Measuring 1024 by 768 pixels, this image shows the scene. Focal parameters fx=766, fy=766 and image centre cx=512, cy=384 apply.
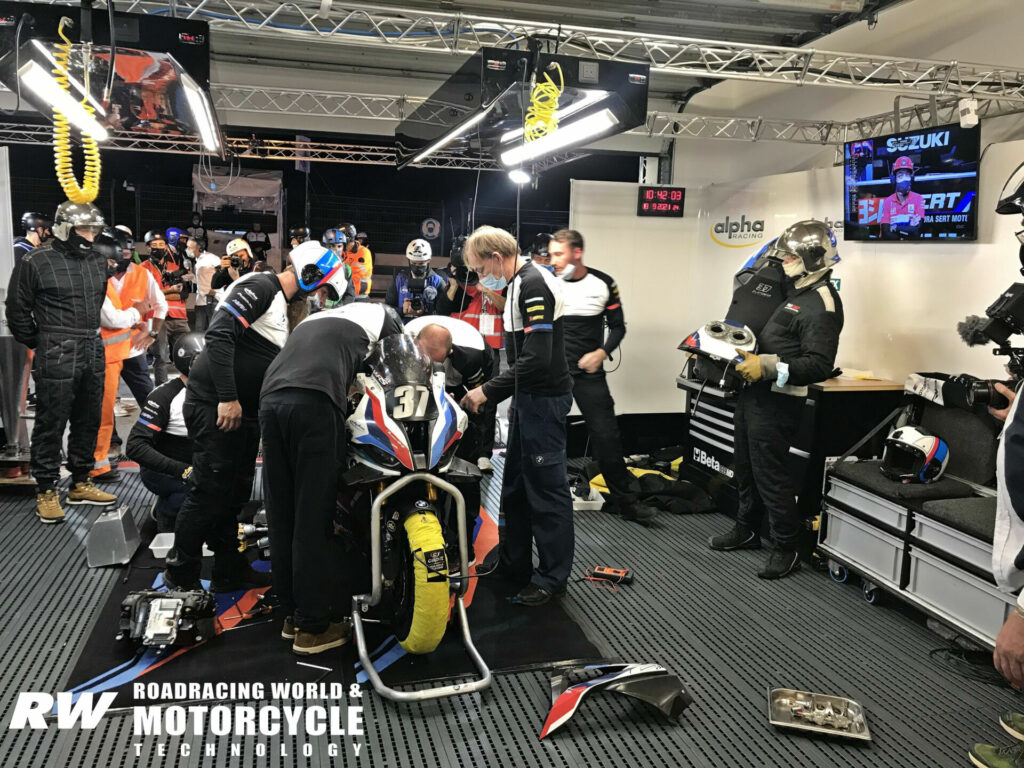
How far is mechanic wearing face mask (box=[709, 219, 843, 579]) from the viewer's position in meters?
4.07

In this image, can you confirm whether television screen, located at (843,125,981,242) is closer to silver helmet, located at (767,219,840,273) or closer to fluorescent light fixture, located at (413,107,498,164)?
silver helmet, located at (767,219,840,273)

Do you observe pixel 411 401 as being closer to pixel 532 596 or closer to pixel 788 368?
pixel 532 596

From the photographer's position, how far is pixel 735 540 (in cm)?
454

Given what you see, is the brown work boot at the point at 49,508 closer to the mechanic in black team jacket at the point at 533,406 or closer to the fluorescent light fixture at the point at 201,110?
the fluorescent light fixture at the point at 201,110

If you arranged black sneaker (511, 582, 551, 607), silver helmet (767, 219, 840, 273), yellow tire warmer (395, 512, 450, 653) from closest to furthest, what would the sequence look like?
yellow tire warmer (395, 512, 450, 653), black sneaker (511, 582, 551, 607), silver helmet (767, 219, 840, 273)

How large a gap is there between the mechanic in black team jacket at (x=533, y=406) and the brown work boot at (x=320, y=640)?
0.87 m

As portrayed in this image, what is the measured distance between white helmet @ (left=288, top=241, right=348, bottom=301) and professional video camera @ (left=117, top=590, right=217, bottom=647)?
4.59ft

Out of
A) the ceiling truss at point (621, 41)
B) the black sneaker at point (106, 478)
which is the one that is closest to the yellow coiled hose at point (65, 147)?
the ceiling truss at point (621, 41)

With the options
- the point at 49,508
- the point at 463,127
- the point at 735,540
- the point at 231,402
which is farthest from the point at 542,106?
the point at 49,508

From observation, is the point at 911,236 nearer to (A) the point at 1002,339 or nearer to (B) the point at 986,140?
(B) the point at 986,140

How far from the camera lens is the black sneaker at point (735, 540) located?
4520 millimetres

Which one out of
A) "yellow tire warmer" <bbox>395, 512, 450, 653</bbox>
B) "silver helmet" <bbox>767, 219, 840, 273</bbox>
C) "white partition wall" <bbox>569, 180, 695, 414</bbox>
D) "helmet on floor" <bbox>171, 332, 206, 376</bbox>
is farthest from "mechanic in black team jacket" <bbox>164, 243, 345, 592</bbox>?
"white partition wall" <bbox>569, 180, 695, 414</bbox>

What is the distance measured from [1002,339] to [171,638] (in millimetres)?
3733

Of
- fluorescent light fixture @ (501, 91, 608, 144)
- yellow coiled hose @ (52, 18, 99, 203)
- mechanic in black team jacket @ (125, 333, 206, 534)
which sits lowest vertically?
mechanic in black team jacket @ (125, 333, 206, 534)
